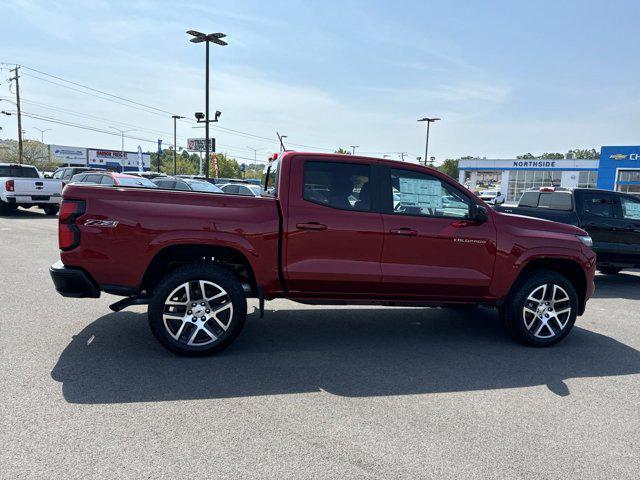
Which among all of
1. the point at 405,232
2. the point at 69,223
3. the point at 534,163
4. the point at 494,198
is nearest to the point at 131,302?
the point at 69,223

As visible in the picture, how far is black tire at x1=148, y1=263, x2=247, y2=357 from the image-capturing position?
13.9 ft

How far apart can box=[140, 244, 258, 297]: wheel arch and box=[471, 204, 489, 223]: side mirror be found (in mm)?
2330

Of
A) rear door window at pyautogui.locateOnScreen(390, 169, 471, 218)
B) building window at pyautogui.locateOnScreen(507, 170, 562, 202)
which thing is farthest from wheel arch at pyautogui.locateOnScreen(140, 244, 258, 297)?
building window at pyautogui.locateOnScreen(507, 170, 562, 202)

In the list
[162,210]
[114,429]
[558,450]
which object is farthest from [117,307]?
[558,450]

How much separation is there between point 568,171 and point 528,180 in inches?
172

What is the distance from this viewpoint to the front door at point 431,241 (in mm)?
4672

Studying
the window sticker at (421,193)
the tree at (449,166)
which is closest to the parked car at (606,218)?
the window sticker at (421,193)

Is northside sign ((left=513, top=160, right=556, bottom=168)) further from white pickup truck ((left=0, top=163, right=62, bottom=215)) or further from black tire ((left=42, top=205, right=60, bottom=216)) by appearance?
white pickup truck ((left=0, top=163, right=62, bottom=215))

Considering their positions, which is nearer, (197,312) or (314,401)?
(314,401)

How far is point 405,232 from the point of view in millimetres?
4645

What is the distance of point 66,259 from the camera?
4.16 meters

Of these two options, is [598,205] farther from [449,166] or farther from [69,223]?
[449,166]

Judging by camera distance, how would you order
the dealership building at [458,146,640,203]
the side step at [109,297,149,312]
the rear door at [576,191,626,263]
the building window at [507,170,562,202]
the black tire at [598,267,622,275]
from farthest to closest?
the building window at [507,170,562,202] → the dealership building at [458,146,640,203] → the black tire at [598,267,622,275] → the rear door at [576,191,626,263] → the side step at [109,297,149,312]

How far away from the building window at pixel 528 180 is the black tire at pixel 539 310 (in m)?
52.6
